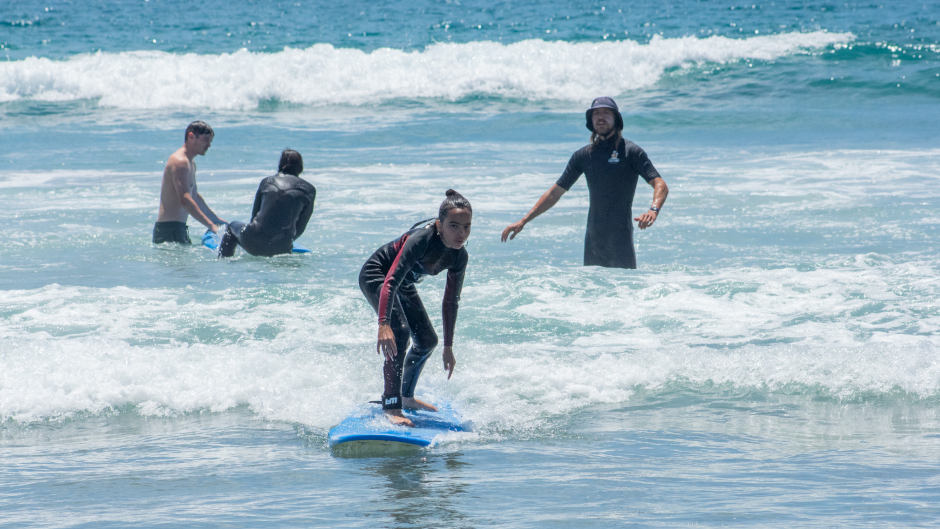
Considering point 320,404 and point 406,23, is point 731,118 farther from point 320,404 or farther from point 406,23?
point 406,23

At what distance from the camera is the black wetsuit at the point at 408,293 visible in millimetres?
5332

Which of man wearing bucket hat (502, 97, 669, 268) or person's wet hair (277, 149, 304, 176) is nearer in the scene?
man wearing bucket hat (502, 97, 669, 268)

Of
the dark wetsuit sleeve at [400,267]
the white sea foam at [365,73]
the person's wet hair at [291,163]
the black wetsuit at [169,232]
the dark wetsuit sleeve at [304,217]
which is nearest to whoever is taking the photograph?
the dark wetsuit sleeve at [400,267]

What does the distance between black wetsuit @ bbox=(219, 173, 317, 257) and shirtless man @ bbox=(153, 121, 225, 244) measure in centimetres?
28

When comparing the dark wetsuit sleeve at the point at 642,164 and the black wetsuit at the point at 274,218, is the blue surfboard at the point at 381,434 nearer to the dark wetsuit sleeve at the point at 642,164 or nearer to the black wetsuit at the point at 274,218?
the dark wetsuit sleeve at the point at 642,164

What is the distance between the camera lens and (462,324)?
8.05 m

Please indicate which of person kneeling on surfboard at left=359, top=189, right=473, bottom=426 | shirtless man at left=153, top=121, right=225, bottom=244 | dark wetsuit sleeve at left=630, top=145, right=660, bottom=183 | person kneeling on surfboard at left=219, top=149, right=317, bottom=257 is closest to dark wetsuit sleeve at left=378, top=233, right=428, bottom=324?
person kneeling on surfboard at left=359, top=189, right=473, bottom=426

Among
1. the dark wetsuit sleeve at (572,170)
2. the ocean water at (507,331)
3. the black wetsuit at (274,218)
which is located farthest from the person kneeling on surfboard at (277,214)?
the dark wetsuit sleeve at (572,170)

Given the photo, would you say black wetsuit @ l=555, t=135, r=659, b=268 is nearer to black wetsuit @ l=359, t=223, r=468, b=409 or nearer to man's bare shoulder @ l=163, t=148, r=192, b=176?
black wetsuit @ l=359, t=223, r=468, b=409

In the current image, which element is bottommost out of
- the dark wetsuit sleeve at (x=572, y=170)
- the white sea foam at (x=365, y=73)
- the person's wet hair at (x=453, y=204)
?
the person's wet hair at (x=453, y=204)

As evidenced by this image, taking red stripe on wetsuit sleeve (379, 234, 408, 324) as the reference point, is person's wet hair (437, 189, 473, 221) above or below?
above

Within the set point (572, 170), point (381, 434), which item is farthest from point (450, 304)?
point (572, 170)

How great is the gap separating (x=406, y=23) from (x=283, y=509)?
34332mm

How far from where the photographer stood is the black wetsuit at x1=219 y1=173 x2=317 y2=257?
10180 mm
